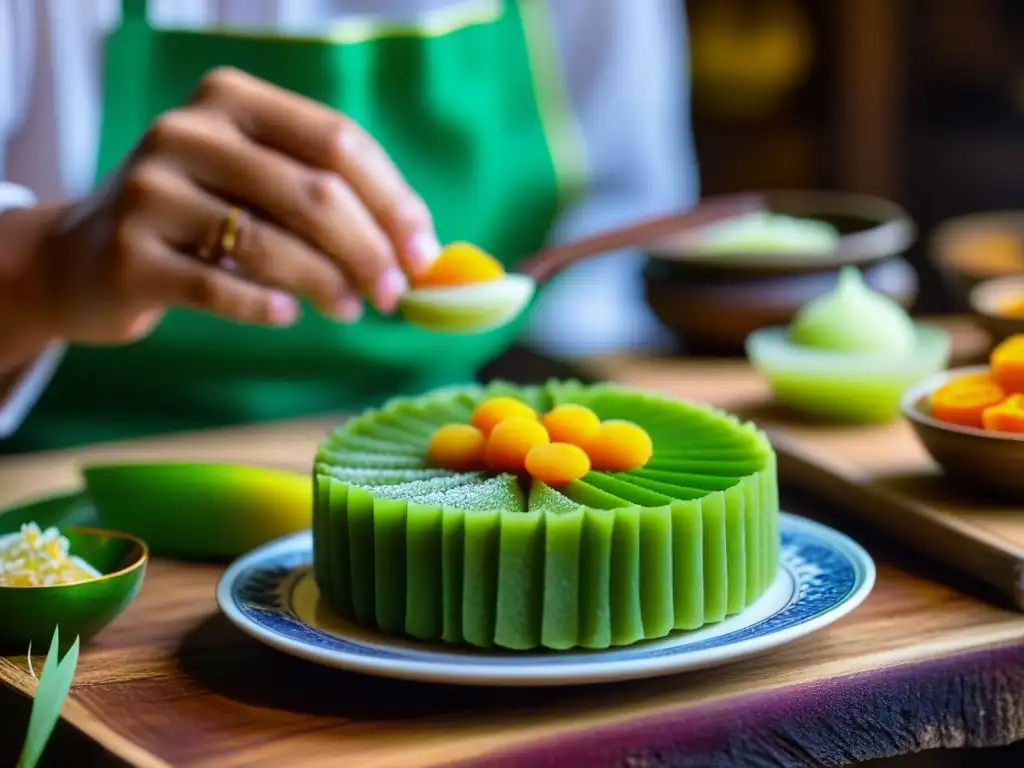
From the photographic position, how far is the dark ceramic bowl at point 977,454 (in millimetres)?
1217

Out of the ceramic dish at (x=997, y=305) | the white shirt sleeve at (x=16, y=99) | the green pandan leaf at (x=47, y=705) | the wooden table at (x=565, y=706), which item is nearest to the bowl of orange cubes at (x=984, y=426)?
the wooden table at (x=565, y=706)

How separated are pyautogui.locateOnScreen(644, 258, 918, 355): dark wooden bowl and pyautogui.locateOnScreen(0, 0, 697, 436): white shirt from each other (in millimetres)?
114

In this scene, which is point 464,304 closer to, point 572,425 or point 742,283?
point 572,425

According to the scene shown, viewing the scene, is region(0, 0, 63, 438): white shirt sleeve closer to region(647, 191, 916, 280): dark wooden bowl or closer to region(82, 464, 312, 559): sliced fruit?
region(82, 464, 312, 559): sliced fruit

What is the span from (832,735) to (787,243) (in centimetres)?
112

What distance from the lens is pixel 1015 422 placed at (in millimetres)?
1213

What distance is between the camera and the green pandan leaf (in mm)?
860

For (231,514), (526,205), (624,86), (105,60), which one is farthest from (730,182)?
(231,514)

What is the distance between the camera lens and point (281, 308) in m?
1.48

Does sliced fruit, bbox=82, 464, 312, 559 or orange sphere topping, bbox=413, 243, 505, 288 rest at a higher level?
orange sphere topping, bbox=413, 243, 505, 288

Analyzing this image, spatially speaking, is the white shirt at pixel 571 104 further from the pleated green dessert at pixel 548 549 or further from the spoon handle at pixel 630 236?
the pleated green dessert at pixel 548 549

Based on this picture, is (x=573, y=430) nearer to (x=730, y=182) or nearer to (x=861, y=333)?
(x=861, y=333)

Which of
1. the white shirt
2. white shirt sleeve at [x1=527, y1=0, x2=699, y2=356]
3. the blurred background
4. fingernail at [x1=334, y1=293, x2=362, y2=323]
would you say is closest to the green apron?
the white shirt

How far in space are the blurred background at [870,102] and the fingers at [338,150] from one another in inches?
90.7
